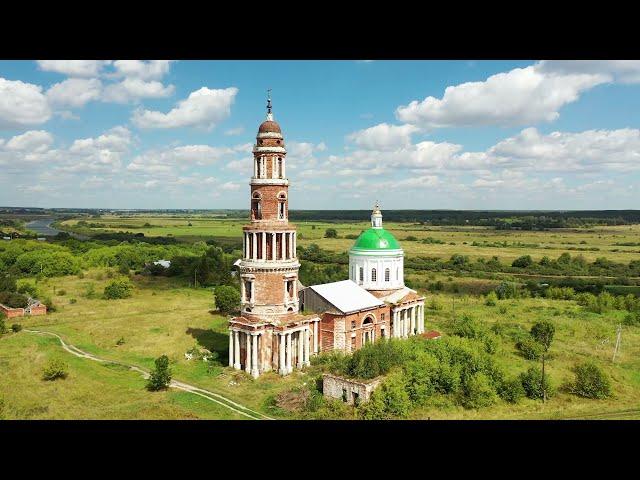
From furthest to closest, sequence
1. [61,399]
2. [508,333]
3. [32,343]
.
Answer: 1. [508,333]
2. [32,343]
3. [61,399]

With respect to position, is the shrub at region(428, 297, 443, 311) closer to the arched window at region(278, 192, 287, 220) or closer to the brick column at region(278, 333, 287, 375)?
the brick column at region(278, 333, 287, 375)

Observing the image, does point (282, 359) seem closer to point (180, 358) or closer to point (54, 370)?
point (180, 358)

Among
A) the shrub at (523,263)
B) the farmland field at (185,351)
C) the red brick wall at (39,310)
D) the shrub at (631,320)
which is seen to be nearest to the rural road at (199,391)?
the farmland field at (185,351)

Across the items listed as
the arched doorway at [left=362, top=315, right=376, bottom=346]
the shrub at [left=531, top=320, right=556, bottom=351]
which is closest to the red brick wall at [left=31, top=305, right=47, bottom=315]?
the arched doorway at [left=362, top=315, right=376, bottom=346]

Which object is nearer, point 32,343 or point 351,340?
point 351,340
